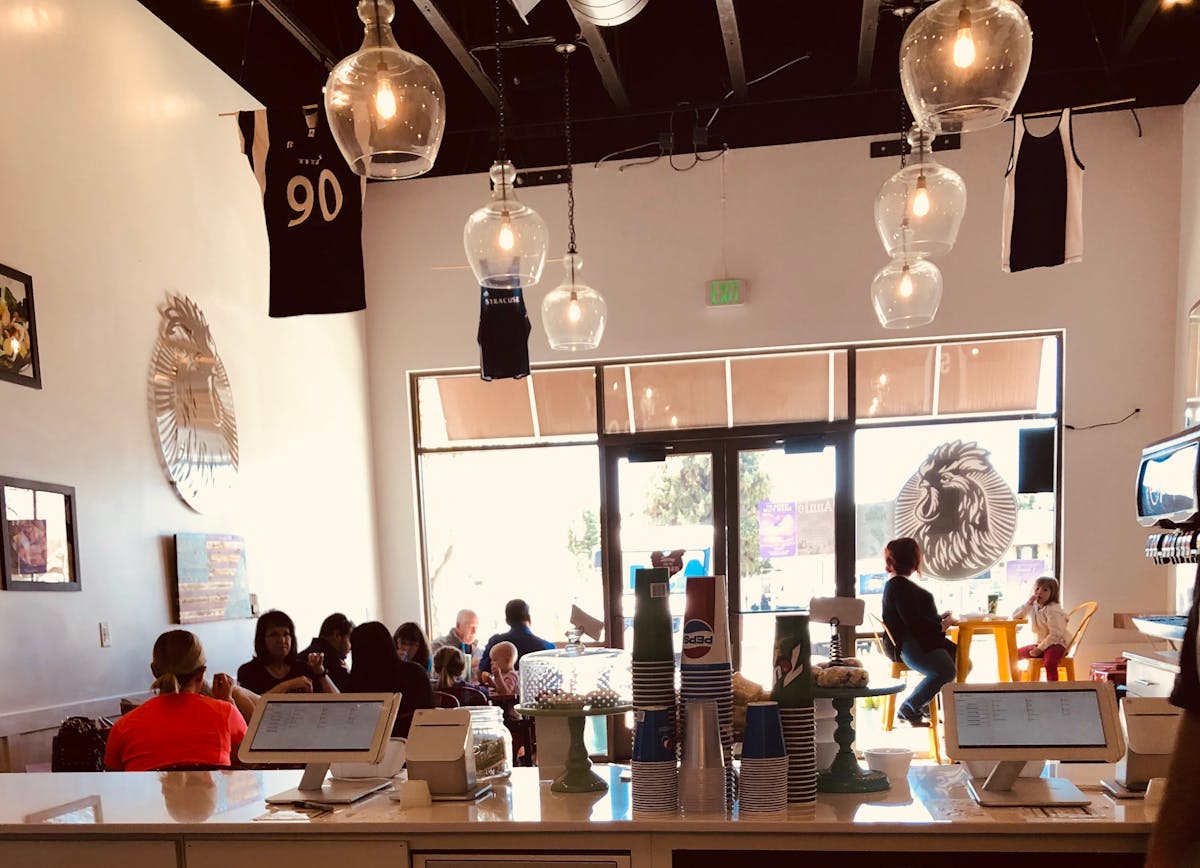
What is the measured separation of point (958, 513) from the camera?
26.6 ft

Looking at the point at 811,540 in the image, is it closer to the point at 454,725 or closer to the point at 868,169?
the point at 868,169

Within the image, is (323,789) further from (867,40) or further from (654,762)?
(867,40)

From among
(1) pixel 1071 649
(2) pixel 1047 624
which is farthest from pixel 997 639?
(1) pixel 1071 649

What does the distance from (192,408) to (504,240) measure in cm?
293

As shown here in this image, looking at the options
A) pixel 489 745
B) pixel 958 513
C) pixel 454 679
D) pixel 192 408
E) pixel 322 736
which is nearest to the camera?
pixel 322 736

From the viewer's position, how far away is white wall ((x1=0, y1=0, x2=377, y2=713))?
4781 millimetres

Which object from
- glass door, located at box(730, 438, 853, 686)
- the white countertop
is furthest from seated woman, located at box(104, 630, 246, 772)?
glass door, located at box(730, 438, 853, 686)

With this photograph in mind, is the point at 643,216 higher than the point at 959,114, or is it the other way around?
the point at 643,216

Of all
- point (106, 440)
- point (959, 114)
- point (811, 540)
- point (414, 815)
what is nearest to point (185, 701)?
point (414, 815)

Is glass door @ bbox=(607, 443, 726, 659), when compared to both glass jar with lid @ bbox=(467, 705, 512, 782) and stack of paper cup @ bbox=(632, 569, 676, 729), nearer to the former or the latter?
glass jar with lid @ bbox=(467, 705, 512, 782)

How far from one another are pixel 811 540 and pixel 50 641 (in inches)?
218

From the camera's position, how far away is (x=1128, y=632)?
7.66 meters

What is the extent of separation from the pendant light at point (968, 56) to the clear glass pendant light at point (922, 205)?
1.88 metres

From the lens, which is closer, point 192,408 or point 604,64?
point 192,408
